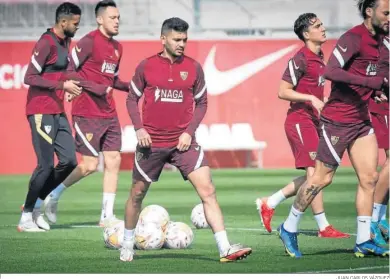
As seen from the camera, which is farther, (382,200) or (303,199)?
(382,200)

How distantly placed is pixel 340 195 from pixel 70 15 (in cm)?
705

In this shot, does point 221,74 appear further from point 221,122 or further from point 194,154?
point 194,154

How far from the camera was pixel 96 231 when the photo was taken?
535 inches

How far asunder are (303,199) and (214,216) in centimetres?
110

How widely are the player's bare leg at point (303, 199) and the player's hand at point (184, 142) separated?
4.27 ft

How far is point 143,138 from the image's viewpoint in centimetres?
1027

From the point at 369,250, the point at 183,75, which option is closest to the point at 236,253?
the point at 369,250

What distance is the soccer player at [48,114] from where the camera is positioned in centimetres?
1369

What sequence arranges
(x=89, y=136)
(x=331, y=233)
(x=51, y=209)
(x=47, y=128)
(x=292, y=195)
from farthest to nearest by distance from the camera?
(x=51, y=209) < (x=89, y=136) < (x=47, y=128) < (x=292, y=195) < (x=331, y=233)

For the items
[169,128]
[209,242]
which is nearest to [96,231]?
[209,242]

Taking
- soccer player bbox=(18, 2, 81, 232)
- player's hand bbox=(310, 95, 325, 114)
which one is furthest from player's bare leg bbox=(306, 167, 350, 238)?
soccer player bbox=(18, 2, 81, 232)

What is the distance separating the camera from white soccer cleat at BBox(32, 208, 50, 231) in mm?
13812

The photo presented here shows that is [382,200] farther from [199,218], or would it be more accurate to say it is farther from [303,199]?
[199,218]

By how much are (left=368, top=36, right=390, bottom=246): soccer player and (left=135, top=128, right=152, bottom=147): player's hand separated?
218cm
